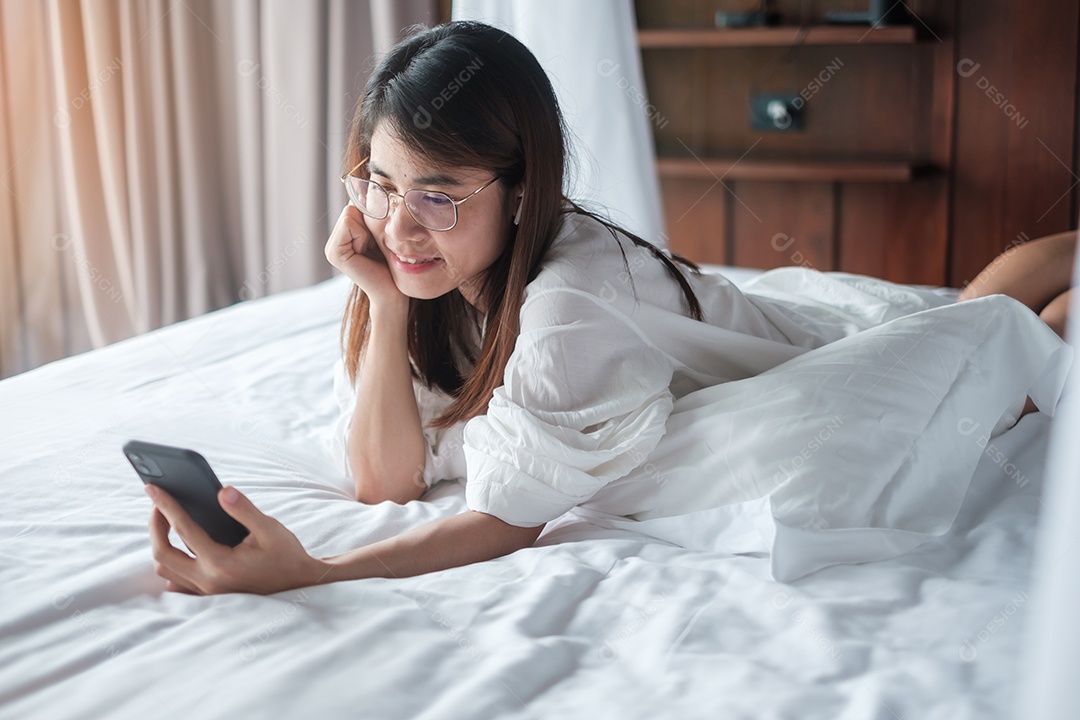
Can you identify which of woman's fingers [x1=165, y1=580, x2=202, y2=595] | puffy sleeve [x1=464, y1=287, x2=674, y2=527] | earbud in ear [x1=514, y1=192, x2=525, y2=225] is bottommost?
woman's fingers [x1=165, y1=580, x2=202, y2=595]

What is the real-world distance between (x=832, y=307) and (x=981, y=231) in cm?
116

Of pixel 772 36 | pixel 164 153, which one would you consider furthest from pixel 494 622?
pixel 164 153

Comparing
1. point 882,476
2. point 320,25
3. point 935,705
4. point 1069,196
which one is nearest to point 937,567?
point 882,476

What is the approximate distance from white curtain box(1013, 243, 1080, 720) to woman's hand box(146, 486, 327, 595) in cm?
54

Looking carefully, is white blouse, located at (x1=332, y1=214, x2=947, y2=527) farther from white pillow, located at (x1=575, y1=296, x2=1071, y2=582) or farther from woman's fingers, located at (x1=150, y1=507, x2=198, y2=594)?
woman's fingers, located at (x1=150, y1=507, x2=198, y2=594)

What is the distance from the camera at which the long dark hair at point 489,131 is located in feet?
3.10

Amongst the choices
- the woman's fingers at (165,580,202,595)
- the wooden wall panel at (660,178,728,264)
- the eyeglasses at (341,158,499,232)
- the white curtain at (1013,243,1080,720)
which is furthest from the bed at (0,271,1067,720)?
the wooden wall panel at (660,178,728,264)

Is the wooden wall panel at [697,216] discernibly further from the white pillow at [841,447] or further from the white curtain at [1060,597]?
the white curtain at [1060,597]

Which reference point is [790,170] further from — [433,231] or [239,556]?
[239,556]

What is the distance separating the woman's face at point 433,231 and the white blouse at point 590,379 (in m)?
0.07

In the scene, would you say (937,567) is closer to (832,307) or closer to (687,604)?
(687,604)

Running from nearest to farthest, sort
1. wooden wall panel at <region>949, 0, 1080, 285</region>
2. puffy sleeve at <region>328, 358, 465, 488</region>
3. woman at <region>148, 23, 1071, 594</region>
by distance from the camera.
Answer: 1. woman at <region>148, 23, 1071, 594</region>
2. puffy sleeve at <region>328, 358, 465, 488</region>
3. wooden wall panel at <region>949, 0, 1080, 285</region>

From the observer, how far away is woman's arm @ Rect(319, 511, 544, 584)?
85cm

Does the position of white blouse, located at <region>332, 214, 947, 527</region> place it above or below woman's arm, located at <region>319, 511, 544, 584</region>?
above
